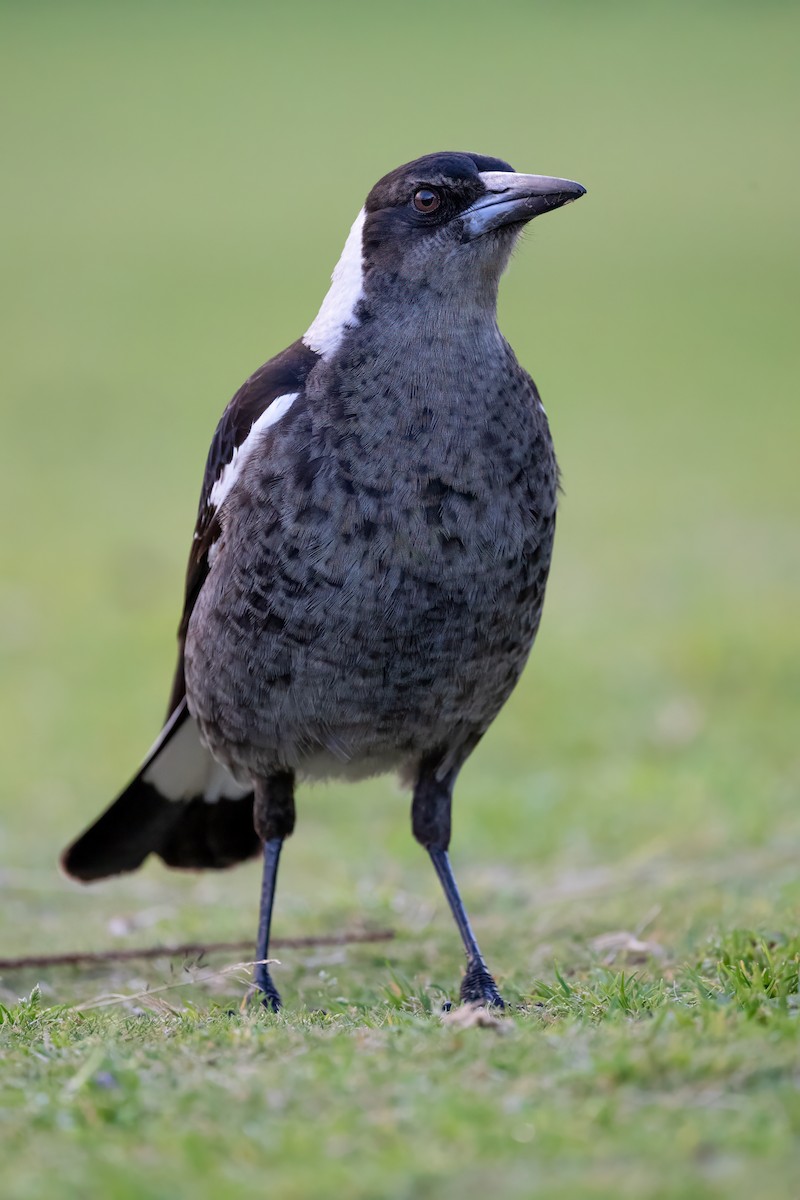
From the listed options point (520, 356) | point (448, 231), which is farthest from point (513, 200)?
point (520, 356)

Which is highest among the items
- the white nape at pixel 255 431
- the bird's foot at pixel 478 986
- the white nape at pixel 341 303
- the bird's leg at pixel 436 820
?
the white nape at pixel 341 303

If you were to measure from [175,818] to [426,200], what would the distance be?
5.14ft

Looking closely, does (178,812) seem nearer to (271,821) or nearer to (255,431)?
(271,821)

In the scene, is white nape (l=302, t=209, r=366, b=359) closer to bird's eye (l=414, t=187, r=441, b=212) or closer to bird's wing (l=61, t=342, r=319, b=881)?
bird's eye (l=414, t=187, r=441, b=212)

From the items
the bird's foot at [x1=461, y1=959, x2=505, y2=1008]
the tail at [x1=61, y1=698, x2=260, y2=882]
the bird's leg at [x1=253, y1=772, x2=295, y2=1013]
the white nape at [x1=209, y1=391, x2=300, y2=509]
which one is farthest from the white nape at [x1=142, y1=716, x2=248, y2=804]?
the bird's foot at [x1=461, y1=959, x2=505, y2=1008]

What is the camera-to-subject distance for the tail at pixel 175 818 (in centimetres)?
376

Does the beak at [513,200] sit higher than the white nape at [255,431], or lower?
higher

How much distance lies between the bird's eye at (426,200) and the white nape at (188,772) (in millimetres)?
1304

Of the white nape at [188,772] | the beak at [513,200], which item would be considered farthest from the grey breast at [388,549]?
the white nape at [188,772]

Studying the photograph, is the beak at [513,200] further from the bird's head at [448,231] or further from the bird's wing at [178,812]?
the bird's wing at [178,812]

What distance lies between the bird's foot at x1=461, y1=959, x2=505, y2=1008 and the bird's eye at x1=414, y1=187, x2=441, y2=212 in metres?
1.46

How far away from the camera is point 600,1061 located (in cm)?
201

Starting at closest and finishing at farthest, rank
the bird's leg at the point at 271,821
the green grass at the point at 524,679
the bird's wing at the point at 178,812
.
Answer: the green grass at the point at 524,679
the bird's leg at the point at 271,821
the bird's wing at the point at 178,812

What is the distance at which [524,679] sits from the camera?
6.37m
